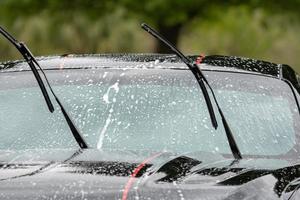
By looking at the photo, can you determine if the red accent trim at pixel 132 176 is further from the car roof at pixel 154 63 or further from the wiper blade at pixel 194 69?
the car roof at pixel 154 63

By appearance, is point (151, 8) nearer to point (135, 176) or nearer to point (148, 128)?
point (148, 128)

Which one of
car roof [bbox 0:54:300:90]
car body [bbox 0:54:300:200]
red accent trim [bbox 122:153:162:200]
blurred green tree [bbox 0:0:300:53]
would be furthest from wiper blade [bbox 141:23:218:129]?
blurred green tree [bbox 0:0:300:53]

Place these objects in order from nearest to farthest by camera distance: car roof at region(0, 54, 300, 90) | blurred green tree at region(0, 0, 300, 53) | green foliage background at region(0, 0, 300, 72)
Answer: car roof at region(0, 54, 300, 90) → blurred green tree at region(0, 0, 300, 53) → green foliage background at region(0, 0, 300, 72)

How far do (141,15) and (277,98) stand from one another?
18.0 metres

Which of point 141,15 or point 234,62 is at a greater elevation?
point 141,15

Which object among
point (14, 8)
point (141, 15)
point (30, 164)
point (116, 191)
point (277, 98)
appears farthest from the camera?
point (14, 8)

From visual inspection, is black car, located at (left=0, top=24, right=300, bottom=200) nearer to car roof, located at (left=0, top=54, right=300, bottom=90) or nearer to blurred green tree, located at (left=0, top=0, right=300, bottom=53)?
car roof, located at (left=0, top=54, right=300, bottom=90)

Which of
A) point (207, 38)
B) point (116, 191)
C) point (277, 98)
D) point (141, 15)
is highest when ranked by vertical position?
point (207, 38)

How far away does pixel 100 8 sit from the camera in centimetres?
2353

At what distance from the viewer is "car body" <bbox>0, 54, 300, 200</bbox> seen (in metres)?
3.21

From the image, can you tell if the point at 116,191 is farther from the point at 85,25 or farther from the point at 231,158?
the point at 85,25

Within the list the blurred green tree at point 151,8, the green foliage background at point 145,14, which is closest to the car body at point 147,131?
the blurred green tree at point 151,8

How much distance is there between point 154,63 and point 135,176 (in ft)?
5.47

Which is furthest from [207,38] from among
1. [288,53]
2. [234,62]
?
[234,62]
